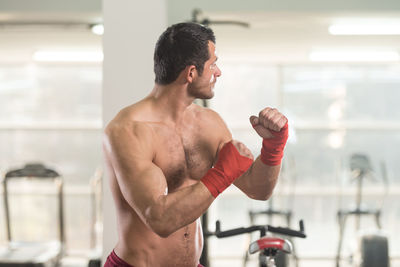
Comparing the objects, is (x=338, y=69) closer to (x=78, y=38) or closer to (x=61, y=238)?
(x=78, y=38)

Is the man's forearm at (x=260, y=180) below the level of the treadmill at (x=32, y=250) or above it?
above

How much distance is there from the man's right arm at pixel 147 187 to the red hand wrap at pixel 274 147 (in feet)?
1.13

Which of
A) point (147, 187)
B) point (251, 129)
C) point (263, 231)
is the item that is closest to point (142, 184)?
point (147, 187)

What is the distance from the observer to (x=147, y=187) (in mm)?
1486

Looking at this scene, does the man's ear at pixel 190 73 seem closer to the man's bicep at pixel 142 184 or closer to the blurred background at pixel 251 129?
the man's bicep at pixel 142 184

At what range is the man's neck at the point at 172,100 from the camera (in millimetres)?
1693

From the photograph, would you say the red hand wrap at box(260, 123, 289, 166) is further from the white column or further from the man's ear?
the white column

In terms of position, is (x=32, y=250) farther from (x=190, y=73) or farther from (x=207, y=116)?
(x=190, y=73)

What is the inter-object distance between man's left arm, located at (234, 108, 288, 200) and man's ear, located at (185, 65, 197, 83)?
242 millimetres

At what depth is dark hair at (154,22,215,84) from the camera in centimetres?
161

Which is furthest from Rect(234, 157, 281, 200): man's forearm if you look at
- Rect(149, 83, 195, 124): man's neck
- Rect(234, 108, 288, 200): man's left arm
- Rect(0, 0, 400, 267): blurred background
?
Rect(0, 0, 400, 267): blurred background

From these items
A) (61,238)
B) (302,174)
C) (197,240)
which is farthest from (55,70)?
(197,240)

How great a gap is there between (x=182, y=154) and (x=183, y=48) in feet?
1.19

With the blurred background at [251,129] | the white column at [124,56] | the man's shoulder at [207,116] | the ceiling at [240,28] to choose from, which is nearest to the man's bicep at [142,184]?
the man's shoulder at [207,116]
